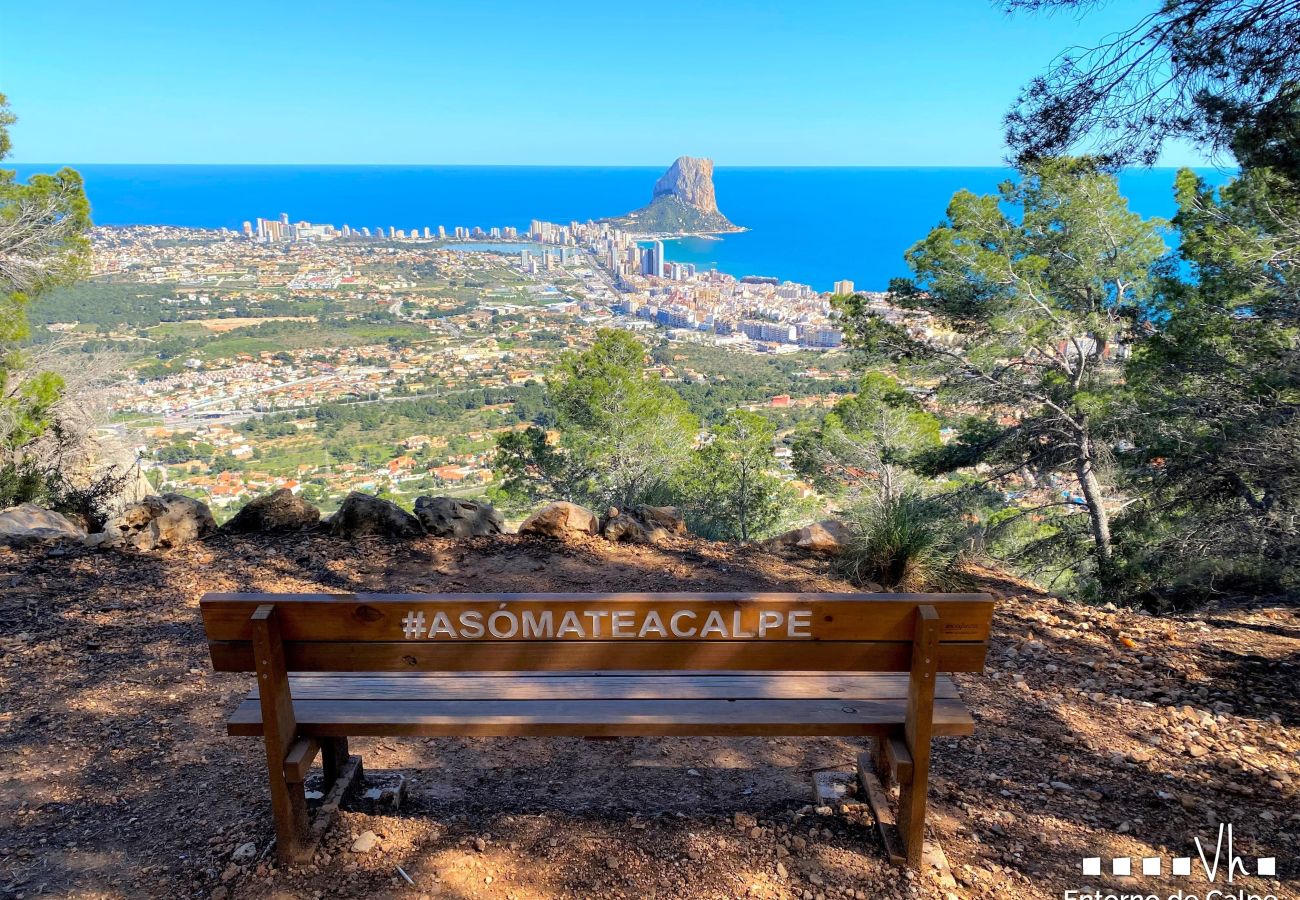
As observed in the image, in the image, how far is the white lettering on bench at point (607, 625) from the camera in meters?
1.95

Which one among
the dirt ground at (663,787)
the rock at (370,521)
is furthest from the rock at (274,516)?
the dirt ground at (663,787)

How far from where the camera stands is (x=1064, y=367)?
9359mm

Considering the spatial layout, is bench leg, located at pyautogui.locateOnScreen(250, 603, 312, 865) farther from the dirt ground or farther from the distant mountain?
the distant mountain

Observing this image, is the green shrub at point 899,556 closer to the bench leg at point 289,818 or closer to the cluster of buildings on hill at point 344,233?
the bench leg at point 289,818

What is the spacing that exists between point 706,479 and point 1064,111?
904 centimetres

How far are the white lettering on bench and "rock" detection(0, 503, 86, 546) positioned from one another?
15.0 ft

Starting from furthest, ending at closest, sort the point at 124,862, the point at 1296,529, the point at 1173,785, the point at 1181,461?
the point at 1181,461, the point at 1296,529, the point at 1173,785, the point at 124,862

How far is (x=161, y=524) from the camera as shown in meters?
5.25

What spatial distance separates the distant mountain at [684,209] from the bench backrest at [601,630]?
397 feet

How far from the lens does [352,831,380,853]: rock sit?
7.30ft

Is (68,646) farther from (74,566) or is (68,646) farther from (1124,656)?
(1124,656)

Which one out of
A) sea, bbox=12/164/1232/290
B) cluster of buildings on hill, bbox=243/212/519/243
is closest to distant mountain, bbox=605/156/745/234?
sea, bbox=12/164/1232/290

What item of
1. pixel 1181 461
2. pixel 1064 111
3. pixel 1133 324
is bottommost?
pixel 1181 461

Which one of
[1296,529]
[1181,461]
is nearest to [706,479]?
[1181,461]
